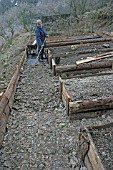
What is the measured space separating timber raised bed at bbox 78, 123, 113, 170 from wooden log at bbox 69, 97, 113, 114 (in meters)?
0.87

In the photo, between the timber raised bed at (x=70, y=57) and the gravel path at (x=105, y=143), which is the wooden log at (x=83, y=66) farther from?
the gravel path at (x=105, y=143)

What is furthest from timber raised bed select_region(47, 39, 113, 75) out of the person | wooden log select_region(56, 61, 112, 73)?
the person

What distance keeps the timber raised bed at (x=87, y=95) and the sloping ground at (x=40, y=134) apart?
0.17m

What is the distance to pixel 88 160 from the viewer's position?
328 centimetres

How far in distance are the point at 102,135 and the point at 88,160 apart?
20.3 inches

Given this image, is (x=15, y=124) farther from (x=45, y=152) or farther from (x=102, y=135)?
(x=102, y=135)

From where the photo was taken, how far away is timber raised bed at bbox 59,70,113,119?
454 centimetres

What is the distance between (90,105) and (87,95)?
57 cm

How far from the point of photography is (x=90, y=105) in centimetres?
454

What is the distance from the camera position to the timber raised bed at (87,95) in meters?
4.54

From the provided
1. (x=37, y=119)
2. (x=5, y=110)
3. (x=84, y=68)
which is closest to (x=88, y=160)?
(x=37, y=119)

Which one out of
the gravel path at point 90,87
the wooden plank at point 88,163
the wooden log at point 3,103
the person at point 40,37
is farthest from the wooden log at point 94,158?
the person at point 40,37

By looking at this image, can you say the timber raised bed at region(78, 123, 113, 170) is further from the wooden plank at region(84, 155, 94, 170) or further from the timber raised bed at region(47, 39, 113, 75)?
the timber raised bed at region(47, 39, 113, 75)

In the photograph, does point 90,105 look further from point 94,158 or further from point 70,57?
point 70,57
